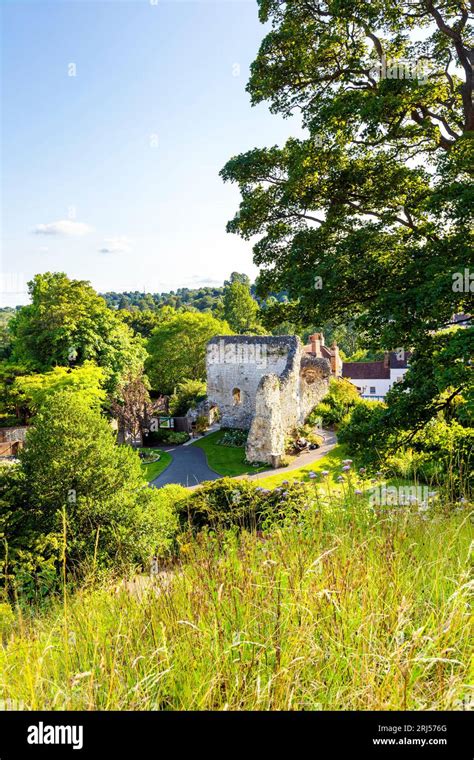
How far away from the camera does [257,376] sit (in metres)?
31.0

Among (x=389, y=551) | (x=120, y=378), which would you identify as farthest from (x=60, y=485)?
(x=120, y=378)

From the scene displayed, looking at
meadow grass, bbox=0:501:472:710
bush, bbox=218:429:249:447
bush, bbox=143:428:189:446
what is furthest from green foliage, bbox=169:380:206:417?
meadow grass, bbox=0:501:472:710

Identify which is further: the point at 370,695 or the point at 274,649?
the point at 274,649

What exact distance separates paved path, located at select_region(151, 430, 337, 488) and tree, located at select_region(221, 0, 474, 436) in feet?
40.9

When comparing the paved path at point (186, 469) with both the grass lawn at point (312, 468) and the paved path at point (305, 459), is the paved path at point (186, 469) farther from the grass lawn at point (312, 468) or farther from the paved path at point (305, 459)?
the grass lawn at point (312, 468)

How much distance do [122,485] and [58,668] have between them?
8.43 metres

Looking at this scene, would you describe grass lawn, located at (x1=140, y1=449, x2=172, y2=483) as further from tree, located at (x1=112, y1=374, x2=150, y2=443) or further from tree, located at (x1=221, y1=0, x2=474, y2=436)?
tree, located at (x1=221, y1=0, x2=474, y2=436)

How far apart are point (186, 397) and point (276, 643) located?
107ft

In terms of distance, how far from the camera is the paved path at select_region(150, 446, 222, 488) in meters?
21.5

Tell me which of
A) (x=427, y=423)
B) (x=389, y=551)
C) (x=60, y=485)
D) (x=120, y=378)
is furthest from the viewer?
(x=120, y=378)

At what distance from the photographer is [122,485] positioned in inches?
425

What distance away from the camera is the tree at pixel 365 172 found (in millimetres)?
7680

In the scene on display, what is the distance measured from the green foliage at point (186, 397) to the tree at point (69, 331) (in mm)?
5265
